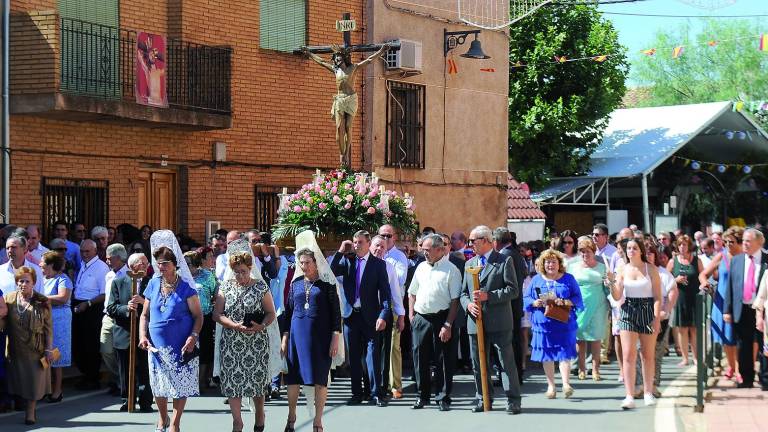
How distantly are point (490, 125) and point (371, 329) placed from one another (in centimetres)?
1607

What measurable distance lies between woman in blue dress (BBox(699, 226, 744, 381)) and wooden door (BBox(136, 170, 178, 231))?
1011cm

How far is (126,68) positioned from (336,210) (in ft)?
18.3

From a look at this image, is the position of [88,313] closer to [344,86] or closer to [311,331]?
[311,331]

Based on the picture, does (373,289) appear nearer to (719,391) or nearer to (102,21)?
(719,391)

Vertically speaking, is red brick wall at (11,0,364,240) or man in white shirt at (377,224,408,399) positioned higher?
red brick wall at (11,0,364,240)

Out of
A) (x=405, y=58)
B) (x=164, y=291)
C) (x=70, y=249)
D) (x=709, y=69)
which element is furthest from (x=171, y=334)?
(x=709, y=69)

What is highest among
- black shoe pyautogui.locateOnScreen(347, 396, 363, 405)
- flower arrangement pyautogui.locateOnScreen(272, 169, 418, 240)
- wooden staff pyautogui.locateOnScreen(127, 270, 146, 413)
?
flower arrangement pyautogui.locateOnScreen(272, 169, 418, 240)

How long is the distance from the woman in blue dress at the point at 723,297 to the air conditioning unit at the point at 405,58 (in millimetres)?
11033

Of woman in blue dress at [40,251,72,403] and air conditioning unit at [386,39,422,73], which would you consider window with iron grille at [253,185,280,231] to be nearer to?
air conditioning unit at [386,39,422,73]

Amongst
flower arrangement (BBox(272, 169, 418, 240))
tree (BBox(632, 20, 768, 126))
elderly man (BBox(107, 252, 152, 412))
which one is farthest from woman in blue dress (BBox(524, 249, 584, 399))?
tree (BBox(632, 20, 768, 126))

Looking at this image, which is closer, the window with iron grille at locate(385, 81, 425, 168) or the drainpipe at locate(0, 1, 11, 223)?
the drainpipe at locate(0, 1, 11, 223)

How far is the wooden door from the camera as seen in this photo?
2156 cm

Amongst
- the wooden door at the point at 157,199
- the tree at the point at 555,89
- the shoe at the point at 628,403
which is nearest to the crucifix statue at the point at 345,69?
the wooden door at the point at 157,199

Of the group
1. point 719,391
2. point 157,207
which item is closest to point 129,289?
point 719,391
